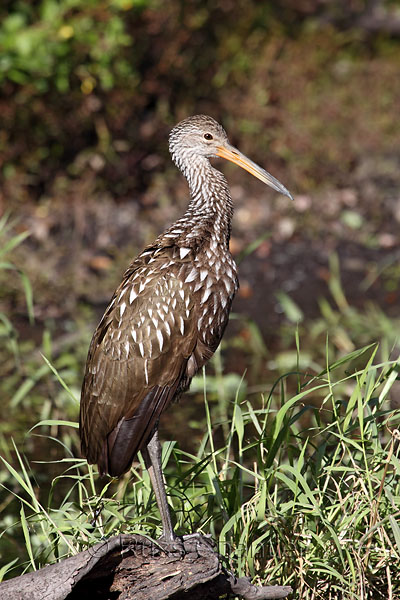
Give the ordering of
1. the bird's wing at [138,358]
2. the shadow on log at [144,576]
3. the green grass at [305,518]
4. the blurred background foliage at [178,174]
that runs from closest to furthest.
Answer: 1. the shadow on log at [144,576]
2. the green grass at [305,518]
3. the bird's wing at [138,358]
4. the blurred background foliage at [178,174]

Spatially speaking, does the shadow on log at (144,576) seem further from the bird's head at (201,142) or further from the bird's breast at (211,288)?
the bird's head at (201,142)

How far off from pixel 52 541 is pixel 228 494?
688 mm

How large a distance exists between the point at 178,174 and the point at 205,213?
4.75 m

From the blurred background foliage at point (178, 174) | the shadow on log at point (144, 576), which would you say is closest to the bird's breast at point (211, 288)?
the shadow on log at point (144, 576)

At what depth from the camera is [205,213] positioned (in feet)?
12.8

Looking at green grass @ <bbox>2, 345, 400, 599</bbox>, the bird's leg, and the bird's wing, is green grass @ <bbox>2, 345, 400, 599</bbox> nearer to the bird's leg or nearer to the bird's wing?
the bird's leg

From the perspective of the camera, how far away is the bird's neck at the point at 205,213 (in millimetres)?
3758

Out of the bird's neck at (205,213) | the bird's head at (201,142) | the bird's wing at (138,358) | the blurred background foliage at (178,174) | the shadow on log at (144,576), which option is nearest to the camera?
the shadow on log at (144,576)

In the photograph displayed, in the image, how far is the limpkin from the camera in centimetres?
357

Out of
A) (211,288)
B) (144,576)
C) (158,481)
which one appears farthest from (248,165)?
(144,576)

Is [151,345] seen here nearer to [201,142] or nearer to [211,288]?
[211,288]

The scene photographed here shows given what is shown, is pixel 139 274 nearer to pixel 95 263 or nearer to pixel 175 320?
pixel 175 320

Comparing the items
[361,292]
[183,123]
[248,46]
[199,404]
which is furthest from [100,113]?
[183,123]

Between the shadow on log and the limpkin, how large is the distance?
31 cm
